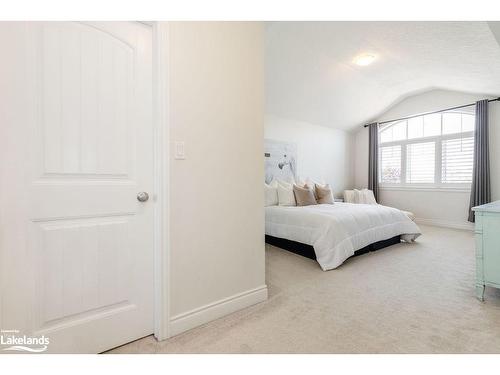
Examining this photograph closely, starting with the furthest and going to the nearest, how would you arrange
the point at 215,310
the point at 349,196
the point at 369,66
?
the point at 349,196 < the point at 369,66 < the point at 215,310

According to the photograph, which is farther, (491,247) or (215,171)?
(491,247)

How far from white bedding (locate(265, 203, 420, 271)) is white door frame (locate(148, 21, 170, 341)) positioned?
69.5 inches

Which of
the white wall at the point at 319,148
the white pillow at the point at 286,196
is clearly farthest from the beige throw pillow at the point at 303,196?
the white wall at the point at 319,148

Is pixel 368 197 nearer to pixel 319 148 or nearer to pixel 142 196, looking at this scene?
pixel 319 148

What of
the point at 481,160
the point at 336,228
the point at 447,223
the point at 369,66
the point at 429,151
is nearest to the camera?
the point at 336,228

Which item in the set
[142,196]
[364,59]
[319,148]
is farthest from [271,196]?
[142,196]

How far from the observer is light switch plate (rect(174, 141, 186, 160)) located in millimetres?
1543

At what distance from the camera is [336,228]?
111 inches

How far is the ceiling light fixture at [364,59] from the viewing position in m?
3.59

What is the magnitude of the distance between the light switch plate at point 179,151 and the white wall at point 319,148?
11.0 feet

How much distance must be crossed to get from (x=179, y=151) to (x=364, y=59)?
3.44 metres

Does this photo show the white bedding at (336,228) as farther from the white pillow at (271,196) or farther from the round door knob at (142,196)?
the round door knob at (142,196)

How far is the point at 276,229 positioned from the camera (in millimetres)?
3482

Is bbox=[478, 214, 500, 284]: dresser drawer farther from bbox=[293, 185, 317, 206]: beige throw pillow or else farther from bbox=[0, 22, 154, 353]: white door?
bbox=[0, 22, 154, 353]: white door
